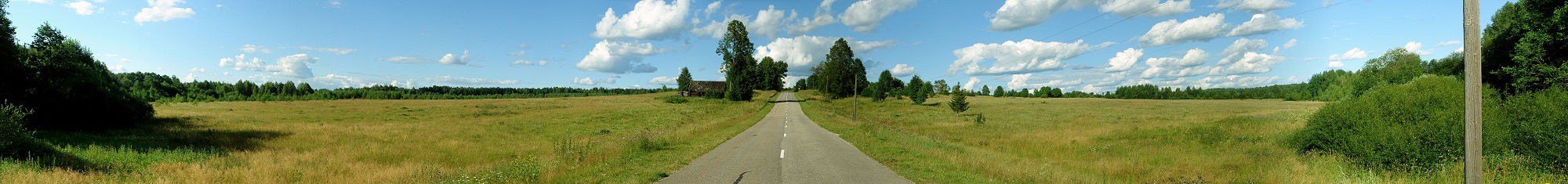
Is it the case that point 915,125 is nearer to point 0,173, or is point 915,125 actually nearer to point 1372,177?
point 1372,177

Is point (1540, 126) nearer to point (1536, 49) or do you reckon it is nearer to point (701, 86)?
point (1536, 49)

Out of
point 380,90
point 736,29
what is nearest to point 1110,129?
point 736,29

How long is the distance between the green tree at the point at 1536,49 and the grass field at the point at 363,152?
1060 inches

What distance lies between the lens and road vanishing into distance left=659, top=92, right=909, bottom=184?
12.7m

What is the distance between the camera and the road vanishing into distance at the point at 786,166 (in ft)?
41.6

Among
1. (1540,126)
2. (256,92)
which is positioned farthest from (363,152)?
(256,92)

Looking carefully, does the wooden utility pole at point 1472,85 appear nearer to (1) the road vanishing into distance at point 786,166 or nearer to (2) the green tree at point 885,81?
(1) the road vanishing into distance at point 786,166

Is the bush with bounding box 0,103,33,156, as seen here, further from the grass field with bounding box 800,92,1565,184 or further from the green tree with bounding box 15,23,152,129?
the grass field with bounding box 800,92,1565,184

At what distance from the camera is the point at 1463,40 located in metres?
8.51

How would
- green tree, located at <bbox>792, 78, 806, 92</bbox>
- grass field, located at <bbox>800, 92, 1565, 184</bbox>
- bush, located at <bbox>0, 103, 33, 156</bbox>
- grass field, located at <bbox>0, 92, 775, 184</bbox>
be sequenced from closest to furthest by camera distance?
grass field, located at <bbox>0, 92, 775, 184</bbox> < grass field, located at <bbox>800, 92, 1565, 184</bbox> < bush, located at <bbox>0, 103, 33, 156</bbox> < green tree, located at <bbox>792, 78, 806, 92</bbox>

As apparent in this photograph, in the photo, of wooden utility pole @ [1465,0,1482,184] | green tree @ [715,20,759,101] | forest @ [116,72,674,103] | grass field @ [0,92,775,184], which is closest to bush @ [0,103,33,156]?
grass field @ [0,92,775,184]

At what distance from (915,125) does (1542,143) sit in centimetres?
2961

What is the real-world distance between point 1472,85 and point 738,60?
7020 cm

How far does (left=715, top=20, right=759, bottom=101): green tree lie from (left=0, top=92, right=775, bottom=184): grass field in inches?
1233
